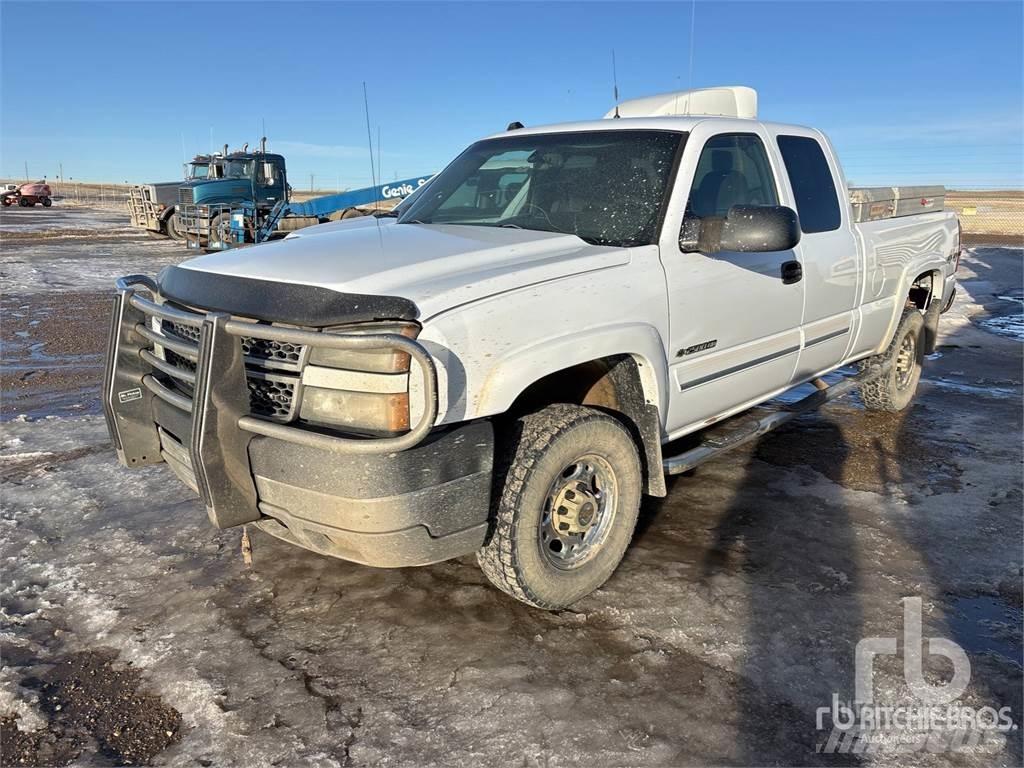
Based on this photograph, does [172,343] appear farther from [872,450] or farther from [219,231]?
[219,231]

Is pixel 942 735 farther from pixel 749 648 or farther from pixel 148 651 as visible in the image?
pixel 148 651

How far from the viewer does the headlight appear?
2594mm

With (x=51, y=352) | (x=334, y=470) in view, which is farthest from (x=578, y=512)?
(x=51, y=352)

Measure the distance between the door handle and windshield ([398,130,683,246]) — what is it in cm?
94

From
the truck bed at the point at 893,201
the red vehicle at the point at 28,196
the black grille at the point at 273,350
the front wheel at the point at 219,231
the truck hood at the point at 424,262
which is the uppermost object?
the red vehicle at the point at 28,196

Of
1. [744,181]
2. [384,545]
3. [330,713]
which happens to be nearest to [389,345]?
[384,545]

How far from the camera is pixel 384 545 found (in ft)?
8.94

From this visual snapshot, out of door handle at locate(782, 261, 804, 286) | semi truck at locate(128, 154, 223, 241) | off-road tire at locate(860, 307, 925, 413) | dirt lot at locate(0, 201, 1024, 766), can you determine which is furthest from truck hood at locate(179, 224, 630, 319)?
semi truck at locate(128, 154, 223, 241)

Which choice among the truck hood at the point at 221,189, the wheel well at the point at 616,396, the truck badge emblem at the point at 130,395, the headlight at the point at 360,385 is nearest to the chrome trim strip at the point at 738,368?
the wheel well at the point at 616,396

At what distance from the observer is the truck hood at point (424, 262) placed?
279 cm

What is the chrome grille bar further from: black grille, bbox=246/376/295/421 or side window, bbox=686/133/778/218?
side window, bbox=686/133/778/218

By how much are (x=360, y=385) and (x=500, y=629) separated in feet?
4.12

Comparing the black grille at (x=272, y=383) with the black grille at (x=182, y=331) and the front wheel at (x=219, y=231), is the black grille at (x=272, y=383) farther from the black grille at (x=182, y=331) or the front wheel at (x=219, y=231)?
the front wheel at (x=219, y=231)

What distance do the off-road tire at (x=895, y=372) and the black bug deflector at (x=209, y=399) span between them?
4.66 m
